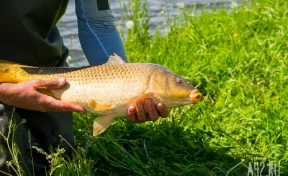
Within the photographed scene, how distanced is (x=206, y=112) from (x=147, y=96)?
1353 mm

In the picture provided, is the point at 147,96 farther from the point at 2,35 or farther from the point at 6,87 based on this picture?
the point at 2,35

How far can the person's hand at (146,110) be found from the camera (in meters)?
3.34

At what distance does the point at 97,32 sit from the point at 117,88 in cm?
70

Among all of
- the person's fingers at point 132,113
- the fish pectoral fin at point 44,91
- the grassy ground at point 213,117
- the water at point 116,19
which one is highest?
the fish pectoral fin at point 44,91

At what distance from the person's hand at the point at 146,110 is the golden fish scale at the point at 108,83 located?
0.04 metres

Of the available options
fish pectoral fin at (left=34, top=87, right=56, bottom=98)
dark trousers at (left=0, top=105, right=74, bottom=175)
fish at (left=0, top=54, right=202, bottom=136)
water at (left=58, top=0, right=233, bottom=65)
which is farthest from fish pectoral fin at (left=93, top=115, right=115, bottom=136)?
water at (left=58, top=0, right=233, bottom=65)

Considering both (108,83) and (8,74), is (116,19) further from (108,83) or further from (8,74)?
(108,83)

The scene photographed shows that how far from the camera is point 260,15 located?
6.32 meters

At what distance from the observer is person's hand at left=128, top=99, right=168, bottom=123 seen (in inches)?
132

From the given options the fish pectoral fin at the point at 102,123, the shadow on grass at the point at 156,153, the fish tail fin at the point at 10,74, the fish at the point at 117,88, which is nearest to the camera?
the fish at the point at 117,88

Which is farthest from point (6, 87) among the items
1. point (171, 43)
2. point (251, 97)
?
point (171, 43)

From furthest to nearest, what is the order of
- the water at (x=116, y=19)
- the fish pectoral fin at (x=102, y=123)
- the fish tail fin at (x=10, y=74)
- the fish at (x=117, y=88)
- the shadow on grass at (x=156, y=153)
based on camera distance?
the water at (x=116, y=19)
the shadow on grass at (x=156, y=153)
the fish tail fin at (x=10, y=74)
the fish pectoral fin at (x=102, y=123)
the fish at (x=117, y=88)

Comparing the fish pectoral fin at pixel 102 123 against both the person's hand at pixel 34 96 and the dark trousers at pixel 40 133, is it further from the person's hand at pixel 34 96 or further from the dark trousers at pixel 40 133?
the dark trousers at pixel 40 133

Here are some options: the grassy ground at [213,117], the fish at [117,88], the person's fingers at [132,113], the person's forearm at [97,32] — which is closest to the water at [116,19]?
the grassy ground at [213,117]
